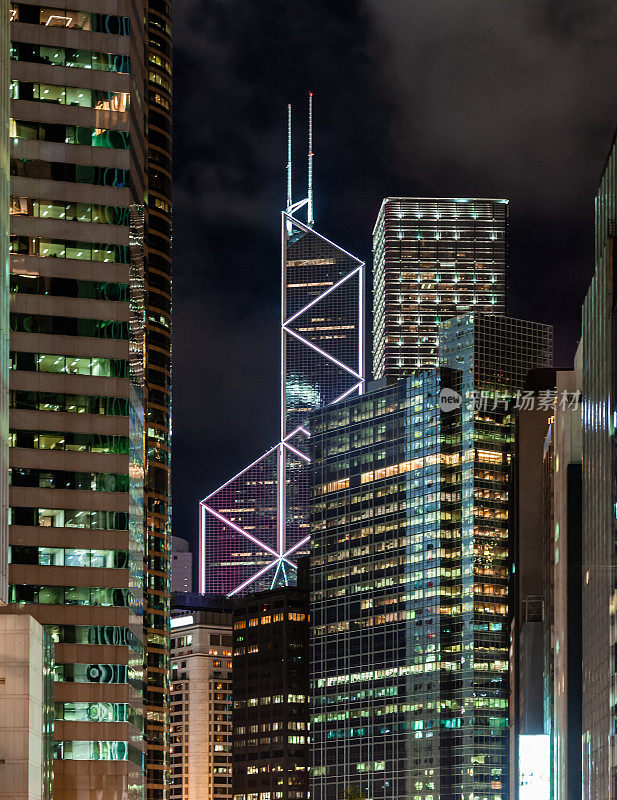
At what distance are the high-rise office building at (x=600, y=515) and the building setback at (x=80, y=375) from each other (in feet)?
148

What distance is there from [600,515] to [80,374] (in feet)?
190

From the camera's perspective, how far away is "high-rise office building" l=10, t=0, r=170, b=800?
435 feet

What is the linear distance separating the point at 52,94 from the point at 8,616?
65602mm

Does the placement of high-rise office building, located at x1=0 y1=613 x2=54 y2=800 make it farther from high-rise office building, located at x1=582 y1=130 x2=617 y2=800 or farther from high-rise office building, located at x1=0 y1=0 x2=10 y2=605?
high-rise office building, located at x1=582 y1=130 x2=617 y2=800

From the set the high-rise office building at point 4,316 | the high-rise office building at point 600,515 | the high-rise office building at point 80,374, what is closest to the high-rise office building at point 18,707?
the high-rise office building at point 4,316

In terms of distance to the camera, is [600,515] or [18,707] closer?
[18,707]

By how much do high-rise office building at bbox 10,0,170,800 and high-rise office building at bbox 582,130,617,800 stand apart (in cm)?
4522

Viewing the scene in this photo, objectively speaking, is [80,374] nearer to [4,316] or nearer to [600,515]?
[4,316]

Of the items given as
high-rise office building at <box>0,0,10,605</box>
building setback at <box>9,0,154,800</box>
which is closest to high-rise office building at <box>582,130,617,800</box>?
building setback at <box>9,0,154,800</box>

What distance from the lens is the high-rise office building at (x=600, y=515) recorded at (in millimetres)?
153838

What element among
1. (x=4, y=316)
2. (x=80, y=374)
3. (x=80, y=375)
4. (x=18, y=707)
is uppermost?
(x=80, y=374)

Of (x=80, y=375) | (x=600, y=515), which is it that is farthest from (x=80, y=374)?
(x=600, y=515)

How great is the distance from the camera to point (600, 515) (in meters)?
165

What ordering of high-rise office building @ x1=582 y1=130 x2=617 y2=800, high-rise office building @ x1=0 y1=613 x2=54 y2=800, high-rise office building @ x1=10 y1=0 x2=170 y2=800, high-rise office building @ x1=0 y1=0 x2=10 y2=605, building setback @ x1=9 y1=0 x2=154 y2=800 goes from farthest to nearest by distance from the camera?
high-rise office building @ x1=582 y1=130 x2=617 y2=800 < high-rise office building @ x1=10 y1=0 x2=170 y2=800 < building setback @ x1=9 y1=0 x2=154 y2=800 < high-rise office building @ x1=0 y1=613 x2=54 y2=800 < high-rise office building @ x1=0 y1=0 x2=10 y2=605
